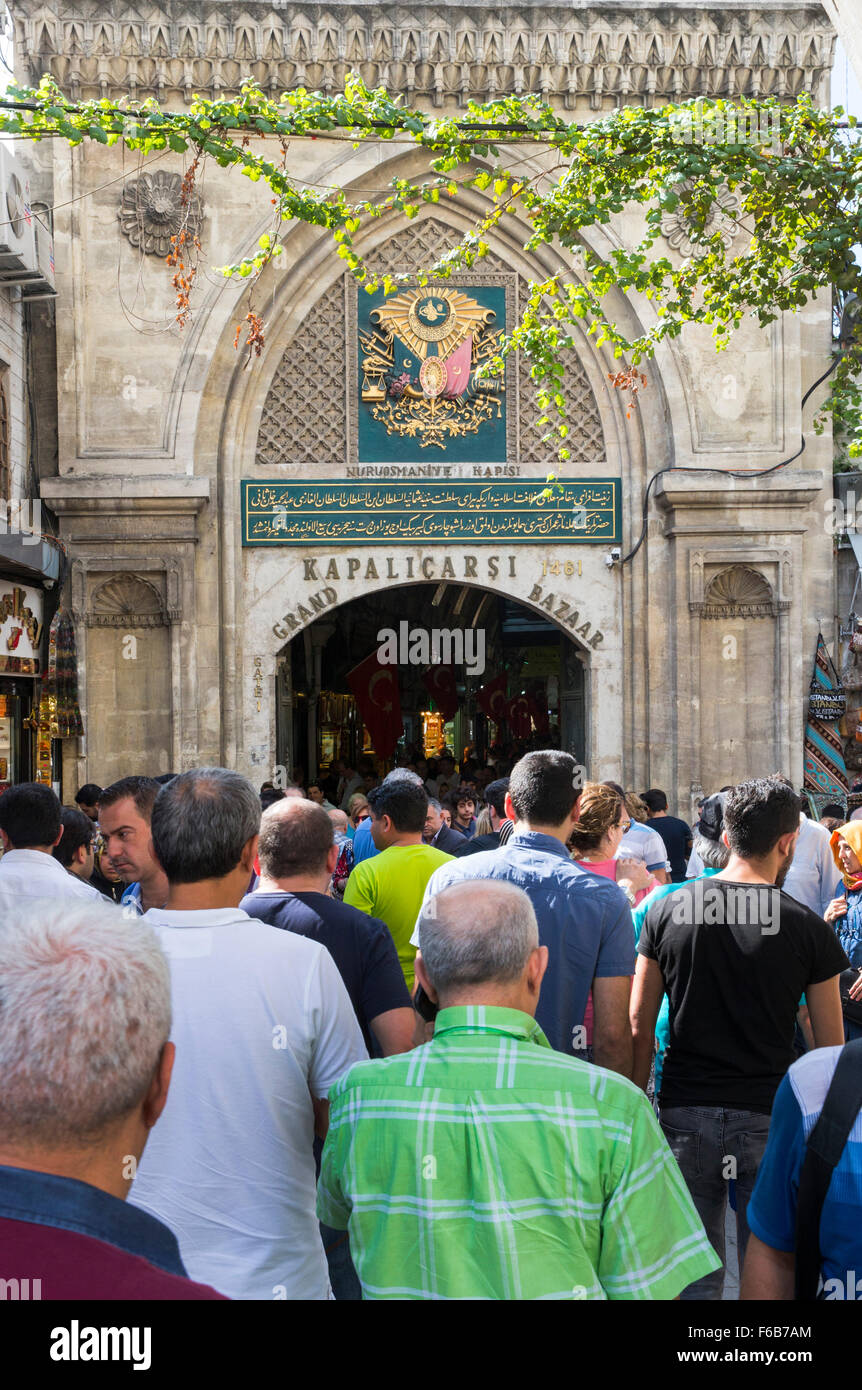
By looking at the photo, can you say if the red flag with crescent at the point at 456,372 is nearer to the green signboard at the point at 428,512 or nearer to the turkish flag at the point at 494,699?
the green signboard at the point at 428,512

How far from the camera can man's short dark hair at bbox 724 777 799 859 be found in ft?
10.5

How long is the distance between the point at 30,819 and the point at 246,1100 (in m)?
2.11

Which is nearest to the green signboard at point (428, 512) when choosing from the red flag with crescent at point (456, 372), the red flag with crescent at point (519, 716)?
the red flag with crescent at point (456, 372)

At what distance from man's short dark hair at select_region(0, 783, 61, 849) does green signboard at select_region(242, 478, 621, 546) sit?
8334 millimetres

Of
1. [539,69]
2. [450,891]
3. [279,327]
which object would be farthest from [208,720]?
[450,891]

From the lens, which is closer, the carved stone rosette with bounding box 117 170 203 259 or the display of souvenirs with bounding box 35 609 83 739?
the display of souvenirs with bounding box 35 609 83 739

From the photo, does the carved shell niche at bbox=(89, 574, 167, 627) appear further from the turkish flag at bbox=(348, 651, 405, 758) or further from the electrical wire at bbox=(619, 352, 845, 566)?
the electrical wire at bbox=(619, 352, 845, 566)

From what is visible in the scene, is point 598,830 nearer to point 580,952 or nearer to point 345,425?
point 580,952

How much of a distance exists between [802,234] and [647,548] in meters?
5.92

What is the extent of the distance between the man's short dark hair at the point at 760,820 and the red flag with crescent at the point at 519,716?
14363 millimetres

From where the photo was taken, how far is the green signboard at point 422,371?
40.7ft

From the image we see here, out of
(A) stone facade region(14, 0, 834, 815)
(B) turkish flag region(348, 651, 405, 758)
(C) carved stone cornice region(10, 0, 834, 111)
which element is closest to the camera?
(C) carved stone cornice region(10, 0, 834, 111)

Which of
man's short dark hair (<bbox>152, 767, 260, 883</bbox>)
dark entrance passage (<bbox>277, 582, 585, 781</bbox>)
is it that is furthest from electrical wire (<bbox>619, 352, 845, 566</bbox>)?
man's short dark hair (<bbox>152, 767, 260, 883</bbox>)

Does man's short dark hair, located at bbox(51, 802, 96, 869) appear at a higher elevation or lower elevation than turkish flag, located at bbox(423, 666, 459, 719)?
lower
